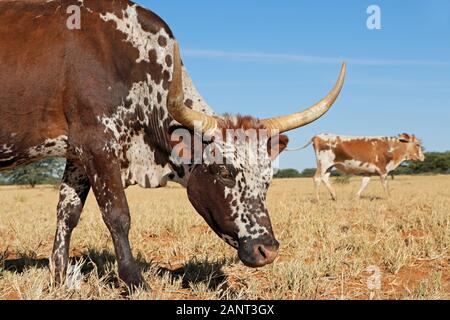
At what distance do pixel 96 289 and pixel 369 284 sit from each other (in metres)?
2.18

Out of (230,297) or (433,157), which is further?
(433,157)

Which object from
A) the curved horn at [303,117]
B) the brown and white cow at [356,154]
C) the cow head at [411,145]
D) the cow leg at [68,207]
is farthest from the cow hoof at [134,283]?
the cow head at [411,145]

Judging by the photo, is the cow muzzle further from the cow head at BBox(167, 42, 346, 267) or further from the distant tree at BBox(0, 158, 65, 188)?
the distant tree at BBox(0, 158, 65, 188)

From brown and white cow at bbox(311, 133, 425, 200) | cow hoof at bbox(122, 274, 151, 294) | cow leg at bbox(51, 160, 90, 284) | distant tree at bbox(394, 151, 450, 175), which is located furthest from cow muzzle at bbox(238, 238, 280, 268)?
distant tree at bbox(394, 151, 450, 175)

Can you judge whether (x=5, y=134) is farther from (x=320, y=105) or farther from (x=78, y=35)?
(x=320, y=105)

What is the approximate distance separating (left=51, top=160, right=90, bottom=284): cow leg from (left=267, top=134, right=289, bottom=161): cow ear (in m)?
1.79

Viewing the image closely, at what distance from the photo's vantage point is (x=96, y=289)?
12.3ft

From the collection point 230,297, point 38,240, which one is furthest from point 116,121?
point 38,240

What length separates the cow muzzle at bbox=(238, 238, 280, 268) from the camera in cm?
332

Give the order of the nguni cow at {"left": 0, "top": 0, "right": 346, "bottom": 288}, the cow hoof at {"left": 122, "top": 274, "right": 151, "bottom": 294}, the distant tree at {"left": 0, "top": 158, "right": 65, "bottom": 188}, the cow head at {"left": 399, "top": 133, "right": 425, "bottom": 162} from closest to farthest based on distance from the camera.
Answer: the nguni cow at {"left": 0, "top": 0, "right": 346, "bottom": 288} → the cow hoof at {"left": 122, "top": 274, "right": 151, "bottom": 294} → the cow head at {"left": 399, "top": 133, "right": 425, "bottom": 162} → the distant tree at {"left": 0, "top": 158, "right": 65, "bottom": 188}

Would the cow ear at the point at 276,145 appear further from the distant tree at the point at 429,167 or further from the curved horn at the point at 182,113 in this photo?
the distant tree at the point at 429,167

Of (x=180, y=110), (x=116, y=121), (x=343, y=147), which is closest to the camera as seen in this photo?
(x=180, y=110)

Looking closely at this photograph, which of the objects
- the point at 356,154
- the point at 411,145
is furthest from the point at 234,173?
the point at 411,145

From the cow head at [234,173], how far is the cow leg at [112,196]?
0.53 m
